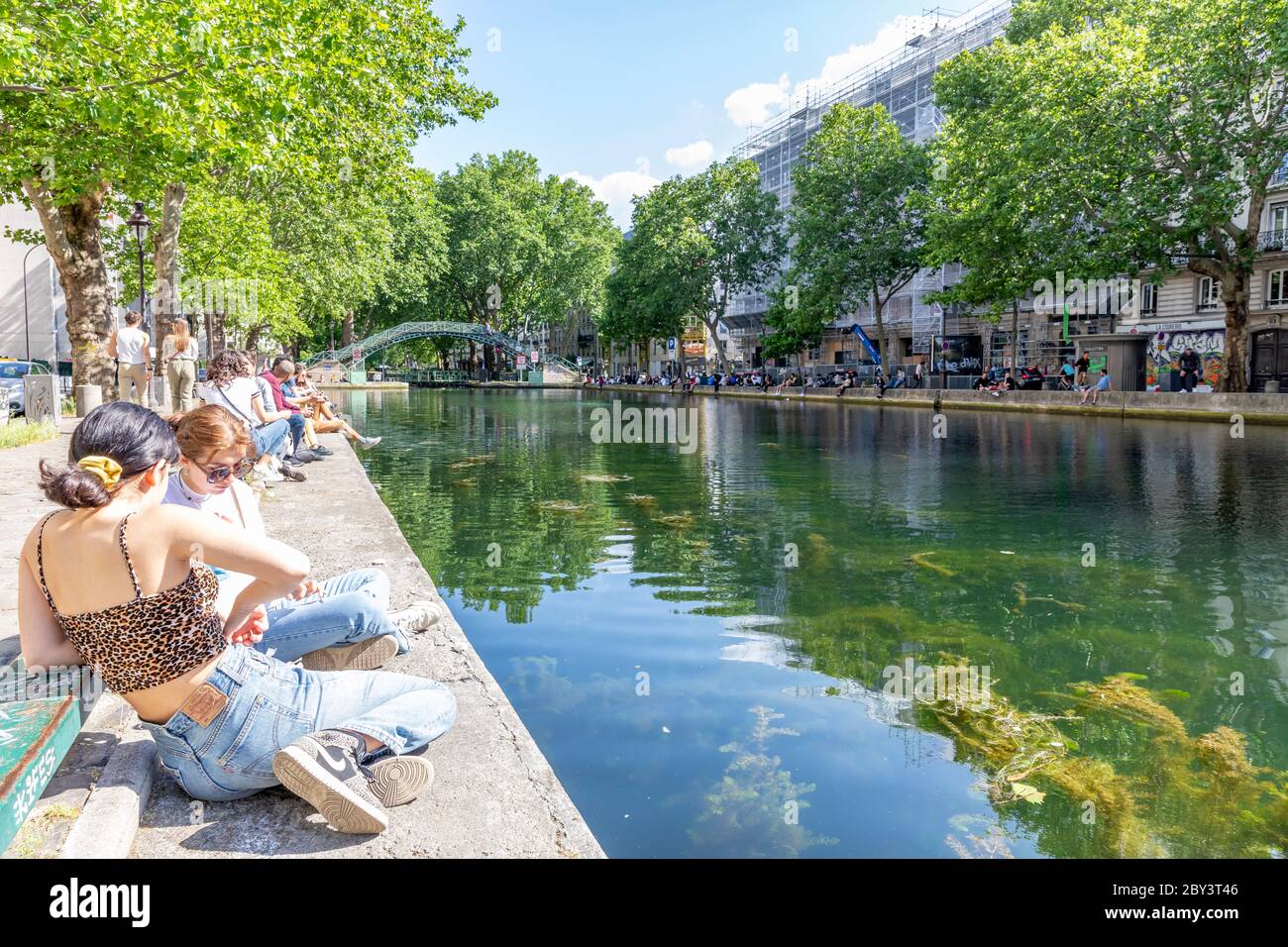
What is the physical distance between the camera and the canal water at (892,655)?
146 inches

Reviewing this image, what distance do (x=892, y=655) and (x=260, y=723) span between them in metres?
3.81

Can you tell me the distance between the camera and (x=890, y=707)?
479 centimetres

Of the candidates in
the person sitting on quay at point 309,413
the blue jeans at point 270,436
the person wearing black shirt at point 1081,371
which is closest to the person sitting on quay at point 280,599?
the blue jeans at point 270,436

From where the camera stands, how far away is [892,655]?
18.4 ft

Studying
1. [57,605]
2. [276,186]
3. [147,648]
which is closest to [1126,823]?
[147,648]

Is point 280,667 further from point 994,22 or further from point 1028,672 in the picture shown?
point 994,22

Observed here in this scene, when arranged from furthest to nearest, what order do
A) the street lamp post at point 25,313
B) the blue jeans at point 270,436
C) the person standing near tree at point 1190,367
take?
1. the street lamp post at point 25,313
2. the person standing near tree at point 1190,367
3. the blue jeans at point 270,436

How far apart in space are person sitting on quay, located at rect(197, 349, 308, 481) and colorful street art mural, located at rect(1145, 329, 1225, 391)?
33.2 metres

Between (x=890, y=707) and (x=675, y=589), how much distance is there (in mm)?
2674

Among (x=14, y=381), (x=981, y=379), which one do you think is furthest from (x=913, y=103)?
(x=14, y=381)

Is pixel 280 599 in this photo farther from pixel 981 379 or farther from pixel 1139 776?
pixel 981 379

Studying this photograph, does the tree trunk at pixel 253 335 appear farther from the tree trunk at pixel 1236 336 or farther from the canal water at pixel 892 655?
the tree trunk at pixel 1236 336

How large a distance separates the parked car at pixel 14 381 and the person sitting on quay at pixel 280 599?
66.3ft

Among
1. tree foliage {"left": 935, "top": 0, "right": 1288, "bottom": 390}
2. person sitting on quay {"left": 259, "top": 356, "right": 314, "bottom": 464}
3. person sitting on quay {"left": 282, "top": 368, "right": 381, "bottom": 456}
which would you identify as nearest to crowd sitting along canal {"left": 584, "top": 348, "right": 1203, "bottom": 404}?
tree foliage {"left": 935, "top": 0, "right": 1288, "bottom": 390}
